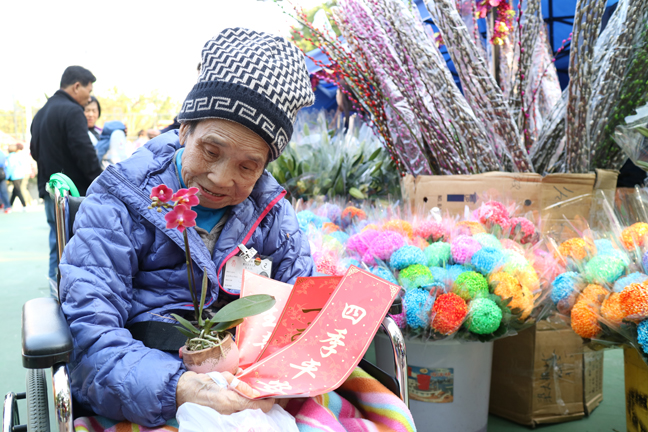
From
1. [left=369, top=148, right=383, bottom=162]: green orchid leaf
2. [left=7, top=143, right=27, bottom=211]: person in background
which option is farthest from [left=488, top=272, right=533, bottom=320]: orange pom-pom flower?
[left=7, top=143, right=27, bottom=211]: person in background

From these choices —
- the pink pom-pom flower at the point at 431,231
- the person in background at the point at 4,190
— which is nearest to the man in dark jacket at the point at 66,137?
the pink pom-pom flower at the point at 431,231

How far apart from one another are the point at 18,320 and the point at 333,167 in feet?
7.78

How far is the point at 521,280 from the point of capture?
1.49 m

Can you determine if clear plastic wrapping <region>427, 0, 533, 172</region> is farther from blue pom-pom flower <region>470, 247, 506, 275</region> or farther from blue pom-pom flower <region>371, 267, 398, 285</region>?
blue pom-pom flower <region>371, 267, 398, 285</region>

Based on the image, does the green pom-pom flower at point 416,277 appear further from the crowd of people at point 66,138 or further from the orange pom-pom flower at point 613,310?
the crowd of people at point 66,138

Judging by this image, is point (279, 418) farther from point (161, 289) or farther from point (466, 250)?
point (466, 250)

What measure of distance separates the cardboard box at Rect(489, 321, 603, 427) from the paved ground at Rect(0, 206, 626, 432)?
0.18 feet

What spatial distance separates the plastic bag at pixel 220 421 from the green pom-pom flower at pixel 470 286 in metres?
0.79

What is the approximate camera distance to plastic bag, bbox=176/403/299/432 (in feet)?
2.60

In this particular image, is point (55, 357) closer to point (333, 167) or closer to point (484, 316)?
point (484, 316)

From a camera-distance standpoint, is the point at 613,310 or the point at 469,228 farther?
the point at 469,228

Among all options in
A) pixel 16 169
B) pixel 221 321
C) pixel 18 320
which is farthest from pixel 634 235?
pixel 16 169

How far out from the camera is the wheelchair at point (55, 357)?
80cm

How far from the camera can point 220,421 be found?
0.80m
